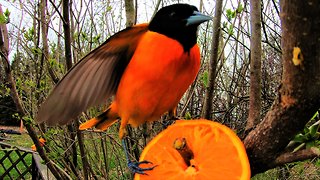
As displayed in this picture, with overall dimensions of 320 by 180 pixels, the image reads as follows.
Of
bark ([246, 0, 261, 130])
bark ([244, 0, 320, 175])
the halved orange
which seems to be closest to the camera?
bark ([244, 0, 320, 175])

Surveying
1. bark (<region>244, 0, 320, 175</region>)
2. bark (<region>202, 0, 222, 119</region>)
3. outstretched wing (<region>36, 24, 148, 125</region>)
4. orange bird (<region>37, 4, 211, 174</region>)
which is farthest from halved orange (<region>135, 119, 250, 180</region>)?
bark (<region>202, 0, 222, 119</region>)

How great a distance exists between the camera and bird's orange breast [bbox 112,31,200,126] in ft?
4.26

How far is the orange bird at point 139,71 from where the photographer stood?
1309 millimetres

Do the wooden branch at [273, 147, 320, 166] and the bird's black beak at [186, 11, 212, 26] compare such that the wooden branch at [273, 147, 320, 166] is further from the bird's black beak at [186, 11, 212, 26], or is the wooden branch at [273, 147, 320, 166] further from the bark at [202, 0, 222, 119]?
the bark at [202, 0, 222, 119]

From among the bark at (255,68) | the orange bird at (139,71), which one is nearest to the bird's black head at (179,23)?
the orange bird at (139,71)

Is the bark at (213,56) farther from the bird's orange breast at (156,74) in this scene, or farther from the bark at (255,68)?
the bird's orange breast at (156,74)

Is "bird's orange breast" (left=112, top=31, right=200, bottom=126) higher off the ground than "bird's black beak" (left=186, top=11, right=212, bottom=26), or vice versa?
"bird's black beak" (left=186, top=11, right=212, bottom=26)

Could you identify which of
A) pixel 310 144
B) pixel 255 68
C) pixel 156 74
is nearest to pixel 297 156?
pixel 310 144

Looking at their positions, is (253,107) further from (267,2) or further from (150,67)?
(267,2)

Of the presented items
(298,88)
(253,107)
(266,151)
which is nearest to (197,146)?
(266,151)

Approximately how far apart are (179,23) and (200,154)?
1.58 feet

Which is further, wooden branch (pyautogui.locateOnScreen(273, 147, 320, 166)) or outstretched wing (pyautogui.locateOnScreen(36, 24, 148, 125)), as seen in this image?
outstretched wing (pyautogui.locateOnScreen(36, 24, 148, 125))

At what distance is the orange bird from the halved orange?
251 mm

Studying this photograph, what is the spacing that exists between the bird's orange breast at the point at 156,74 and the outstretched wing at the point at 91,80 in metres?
0.04
